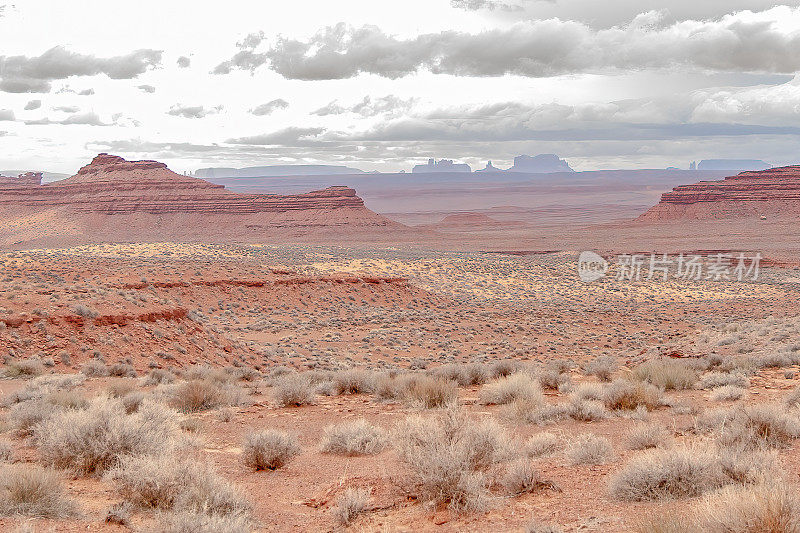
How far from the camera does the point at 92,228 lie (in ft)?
333

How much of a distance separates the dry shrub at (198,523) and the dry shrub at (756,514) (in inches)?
119

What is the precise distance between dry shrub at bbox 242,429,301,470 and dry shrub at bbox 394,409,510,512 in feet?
5.17

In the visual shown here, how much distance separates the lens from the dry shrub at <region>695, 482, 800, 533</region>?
366cm

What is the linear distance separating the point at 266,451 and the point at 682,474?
4151mm

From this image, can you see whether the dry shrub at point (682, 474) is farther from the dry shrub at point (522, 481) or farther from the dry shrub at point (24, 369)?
the dry shrub at point (24, 369)

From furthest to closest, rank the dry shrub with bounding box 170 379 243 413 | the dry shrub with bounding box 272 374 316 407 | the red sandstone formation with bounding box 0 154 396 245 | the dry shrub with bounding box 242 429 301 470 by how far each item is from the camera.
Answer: the red sandstone formation with bounding box 0 154 396 245 < the dry shrub with bounding box 272 374 316 407 < the dry shrub with bounding box 170 379 243 413 < the dry shrub with bounding box 242 429 301 470

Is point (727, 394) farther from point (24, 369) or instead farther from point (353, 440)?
point (24, 369)

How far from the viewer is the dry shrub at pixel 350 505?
5.34 meters

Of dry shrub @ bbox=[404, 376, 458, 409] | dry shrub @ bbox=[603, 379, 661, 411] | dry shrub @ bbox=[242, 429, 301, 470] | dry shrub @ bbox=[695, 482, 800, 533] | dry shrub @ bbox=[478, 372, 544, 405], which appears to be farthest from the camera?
dry shrub @ bbox=[478, 372, 544, 405]

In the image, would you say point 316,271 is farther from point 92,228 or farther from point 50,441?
point 92,228

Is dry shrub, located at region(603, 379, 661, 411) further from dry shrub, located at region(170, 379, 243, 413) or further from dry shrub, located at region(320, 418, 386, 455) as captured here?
dry shrub, located at region(170, 379, 243, 413)

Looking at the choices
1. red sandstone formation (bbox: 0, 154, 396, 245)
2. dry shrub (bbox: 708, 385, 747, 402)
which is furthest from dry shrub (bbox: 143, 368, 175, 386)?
red sandstone formation (bbox: 0, 154, 396, 245)

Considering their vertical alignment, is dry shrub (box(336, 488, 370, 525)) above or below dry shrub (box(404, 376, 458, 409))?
above

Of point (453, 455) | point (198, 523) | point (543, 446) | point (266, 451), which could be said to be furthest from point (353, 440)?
point (198, 523)
